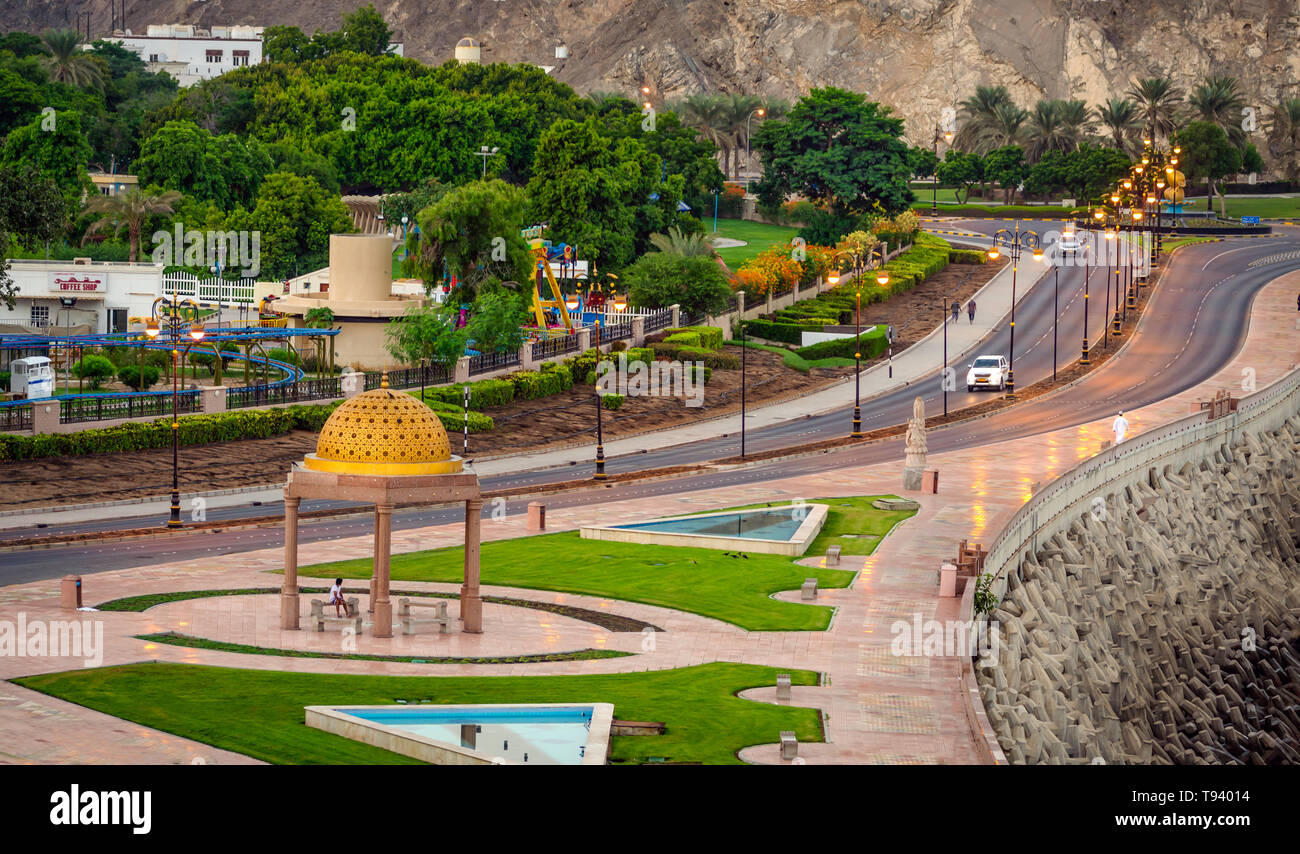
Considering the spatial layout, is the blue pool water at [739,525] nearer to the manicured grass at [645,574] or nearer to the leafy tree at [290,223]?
the manicured grass at [645,574]

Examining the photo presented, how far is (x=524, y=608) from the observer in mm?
52906

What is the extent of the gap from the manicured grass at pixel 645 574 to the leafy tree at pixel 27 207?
3579 cm

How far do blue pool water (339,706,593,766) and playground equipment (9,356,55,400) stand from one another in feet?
142

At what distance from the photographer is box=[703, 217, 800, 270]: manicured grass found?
495 ft

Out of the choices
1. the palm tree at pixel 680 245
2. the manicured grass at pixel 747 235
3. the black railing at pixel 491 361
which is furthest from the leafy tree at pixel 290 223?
the black railing at pixel 491 361

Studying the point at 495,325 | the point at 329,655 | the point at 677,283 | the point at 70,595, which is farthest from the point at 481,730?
the point at 677,283

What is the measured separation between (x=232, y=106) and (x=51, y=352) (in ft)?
296

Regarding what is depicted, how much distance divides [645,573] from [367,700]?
18.8 m

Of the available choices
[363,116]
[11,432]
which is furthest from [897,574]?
[363,116]

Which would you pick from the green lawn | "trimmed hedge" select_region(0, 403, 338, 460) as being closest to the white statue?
the green lawn

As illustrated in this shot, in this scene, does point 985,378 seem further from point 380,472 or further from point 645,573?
point 380,472

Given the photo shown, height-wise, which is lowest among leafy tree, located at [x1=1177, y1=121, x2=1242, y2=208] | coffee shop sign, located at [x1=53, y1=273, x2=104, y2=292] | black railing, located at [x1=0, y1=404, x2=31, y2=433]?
black railing, located at [x1=0, y1=404, x2=31, y2=433]

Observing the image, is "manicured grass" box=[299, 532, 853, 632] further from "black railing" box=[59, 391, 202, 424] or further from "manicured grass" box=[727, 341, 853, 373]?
"manicured grass" box=[727, 341, 853, 373]
